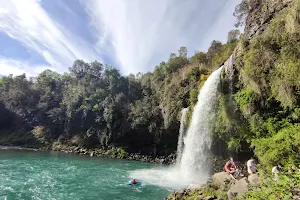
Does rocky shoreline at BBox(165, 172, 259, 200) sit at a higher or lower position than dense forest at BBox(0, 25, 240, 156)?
lower

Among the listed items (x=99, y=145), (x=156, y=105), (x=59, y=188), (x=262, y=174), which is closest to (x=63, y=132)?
(x=99, y=145)

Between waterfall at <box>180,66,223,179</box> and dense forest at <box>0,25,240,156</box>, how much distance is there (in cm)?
225

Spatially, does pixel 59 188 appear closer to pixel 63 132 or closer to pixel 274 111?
pixel 274 111

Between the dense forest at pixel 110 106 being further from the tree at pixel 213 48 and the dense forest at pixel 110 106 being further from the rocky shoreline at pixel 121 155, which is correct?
the rocky shoreline at pixel 121 155

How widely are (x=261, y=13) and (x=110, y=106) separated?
2571cm

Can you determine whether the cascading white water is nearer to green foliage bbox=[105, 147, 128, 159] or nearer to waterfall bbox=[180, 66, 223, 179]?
waterfall bbox=[180, 66, 223, 179]

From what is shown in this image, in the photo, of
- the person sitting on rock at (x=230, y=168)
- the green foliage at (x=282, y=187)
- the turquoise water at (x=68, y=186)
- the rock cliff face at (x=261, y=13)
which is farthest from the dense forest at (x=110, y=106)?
the green foliage at (x=282, y=187)

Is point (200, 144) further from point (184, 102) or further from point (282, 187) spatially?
point (282, 187)

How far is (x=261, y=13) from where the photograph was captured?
16188 mm

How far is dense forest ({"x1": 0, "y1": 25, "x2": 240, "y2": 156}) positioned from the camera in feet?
85.9

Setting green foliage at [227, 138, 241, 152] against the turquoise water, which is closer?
the turquoise water

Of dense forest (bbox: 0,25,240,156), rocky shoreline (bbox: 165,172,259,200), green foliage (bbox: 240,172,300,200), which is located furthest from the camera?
dense forest (bbox: 0,25,240,156)

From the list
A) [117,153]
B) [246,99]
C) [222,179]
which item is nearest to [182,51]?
[117,153]

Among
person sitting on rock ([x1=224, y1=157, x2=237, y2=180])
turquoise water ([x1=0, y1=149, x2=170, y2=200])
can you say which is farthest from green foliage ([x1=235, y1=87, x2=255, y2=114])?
turquoise water ([x1=0, y1=149, x2=170, y2=200])
